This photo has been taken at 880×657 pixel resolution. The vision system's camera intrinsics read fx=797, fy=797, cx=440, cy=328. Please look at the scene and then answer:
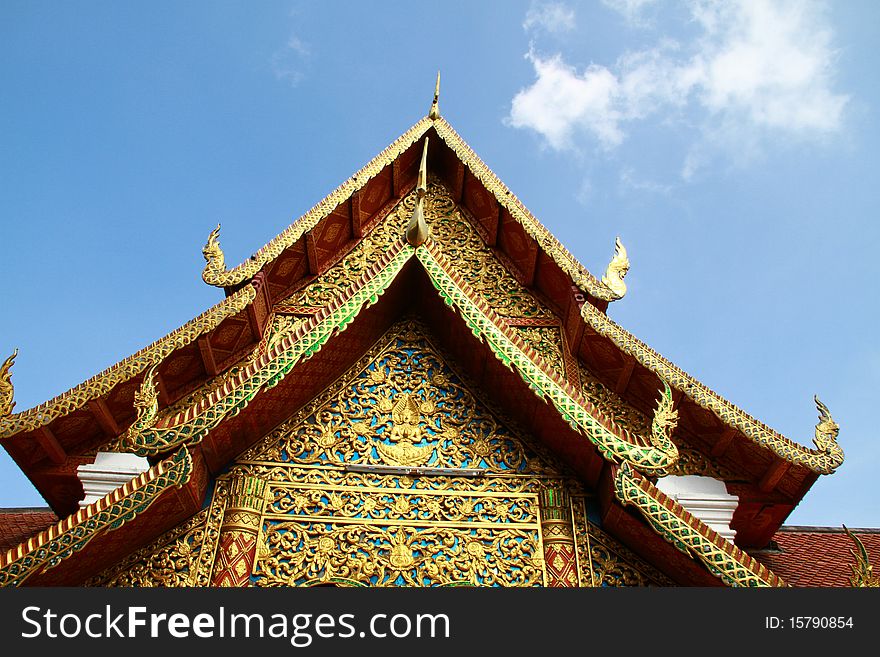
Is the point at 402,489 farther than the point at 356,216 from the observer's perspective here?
No

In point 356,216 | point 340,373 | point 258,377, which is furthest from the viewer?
point 356,216

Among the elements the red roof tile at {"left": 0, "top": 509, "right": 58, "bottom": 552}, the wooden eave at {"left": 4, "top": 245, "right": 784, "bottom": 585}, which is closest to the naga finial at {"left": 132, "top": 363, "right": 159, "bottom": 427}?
the wooden eave at {"left": 4, "top": 245, "right": 784, "bottom": 585}

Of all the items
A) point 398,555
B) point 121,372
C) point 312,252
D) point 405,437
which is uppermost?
point 312,252

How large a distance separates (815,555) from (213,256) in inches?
215

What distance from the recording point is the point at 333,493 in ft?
14.6

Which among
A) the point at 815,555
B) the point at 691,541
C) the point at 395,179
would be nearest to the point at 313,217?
the point at 395,179

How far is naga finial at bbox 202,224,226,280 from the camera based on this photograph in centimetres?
590

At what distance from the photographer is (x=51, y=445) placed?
517cm

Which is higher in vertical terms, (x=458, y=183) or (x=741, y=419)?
(x=458, y=183)

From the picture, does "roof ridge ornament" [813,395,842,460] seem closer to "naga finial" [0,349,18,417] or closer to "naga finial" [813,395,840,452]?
"naga finial" [813,395,840,452]

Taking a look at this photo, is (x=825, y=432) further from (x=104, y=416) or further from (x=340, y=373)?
(x=104, y=416)

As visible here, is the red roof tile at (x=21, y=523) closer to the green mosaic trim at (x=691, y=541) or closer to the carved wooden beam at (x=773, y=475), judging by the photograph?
the green mosaic trim at (x=691, y=541)

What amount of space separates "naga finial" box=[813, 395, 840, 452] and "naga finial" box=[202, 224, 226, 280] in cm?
426

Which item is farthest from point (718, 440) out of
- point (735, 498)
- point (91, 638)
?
point (91, 638)
